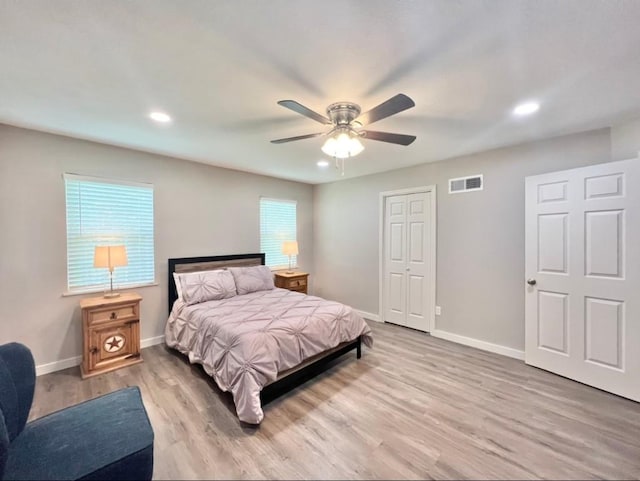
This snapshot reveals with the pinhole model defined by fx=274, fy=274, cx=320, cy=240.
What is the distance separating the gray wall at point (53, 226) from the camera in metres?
2.69

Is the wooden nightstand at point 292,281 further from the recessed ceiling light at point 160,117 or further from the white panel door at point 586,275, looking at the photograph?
the white panel door at point 586,275

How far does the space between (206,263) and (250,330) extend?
2.00 metres

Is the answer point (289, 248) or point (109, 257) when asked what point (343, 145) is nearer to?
point (109, 257)

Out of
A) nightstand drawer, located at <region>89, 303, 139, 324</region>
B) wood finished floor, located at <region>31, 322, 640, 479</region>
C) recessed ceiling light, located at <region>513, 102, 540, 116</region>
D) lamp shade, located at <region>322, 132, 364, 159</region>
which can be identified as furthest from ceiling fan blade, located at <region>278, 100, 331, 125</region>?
nightstand drawer, located at <region>89, 303, 139, 324</region>

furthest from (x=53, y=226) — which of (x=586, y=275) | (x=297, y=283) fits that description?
(x=586, y=275)

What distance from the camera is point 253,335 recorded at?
2311 mm

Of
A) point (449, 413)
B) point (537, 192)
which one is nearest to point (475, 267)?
point (537, 192)

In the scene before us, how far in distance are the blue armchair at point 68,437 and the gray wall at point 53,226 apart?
1629mm

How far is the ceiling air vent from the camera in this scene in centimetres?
352

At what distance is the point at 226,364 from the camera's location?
2.29 metres

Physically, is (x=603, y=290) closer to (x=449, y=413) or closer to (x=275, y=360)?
(x=449, y=413)

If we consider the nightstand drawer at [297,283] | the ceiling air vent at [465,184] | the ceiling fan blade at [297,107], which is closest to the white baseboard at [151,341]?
the nightstand drawer at [297,283]

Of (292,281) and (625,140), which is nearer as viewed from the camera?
(625,140)

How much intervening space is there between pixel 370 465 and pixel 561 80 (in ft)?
9.31
